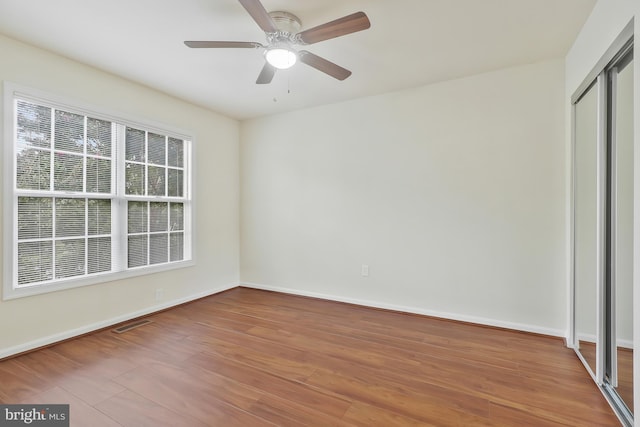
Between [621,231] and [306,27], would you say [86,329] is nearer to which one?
[306,27]

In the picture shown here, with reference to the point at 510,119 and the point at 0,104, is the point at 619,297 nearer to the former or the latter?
the point at 510,119

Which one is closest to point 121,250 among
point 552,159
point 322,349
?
point 322,349

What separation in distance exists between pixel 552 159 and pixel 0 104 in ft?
15.4

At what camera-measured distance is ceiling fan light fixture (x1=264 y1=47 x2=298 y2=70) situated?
6.89 ft

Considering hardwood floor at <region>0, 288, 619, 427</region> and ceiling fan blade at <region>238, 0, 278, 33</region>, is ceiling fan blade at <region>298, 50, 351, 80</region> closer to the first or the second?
ceiling fan blade at <region>238, 0, 278, 33</region>

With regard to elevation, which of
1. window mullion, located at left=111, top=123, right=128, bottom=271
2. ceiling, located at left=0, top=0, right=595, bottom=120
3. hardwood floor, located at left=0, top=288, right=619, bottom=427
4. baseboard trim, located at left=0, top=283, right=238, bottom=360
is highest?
ceiling, located at left=0, top=0, right=595, bottom=120

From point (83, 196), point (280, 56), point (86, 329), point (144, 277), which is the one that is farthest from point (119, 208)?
point (280, 56)

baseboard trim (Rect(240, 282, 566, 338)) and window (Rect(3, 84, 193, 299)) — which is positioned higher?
window (Rect(3, 84, 193, 299))

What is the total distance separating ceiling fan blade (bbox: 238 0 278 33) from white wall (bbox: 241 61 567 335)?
198 cm

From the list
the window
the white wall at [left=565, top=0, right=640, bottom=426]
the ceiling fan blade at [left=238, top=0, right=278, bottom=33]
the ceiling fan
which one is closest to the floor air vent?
the window

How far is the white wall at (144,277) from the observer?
244 cm

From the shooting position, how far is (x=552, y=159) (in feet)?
8.96

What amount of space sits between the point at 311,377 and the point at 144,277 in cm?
235

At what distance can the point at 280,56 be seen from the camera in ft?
6.99
